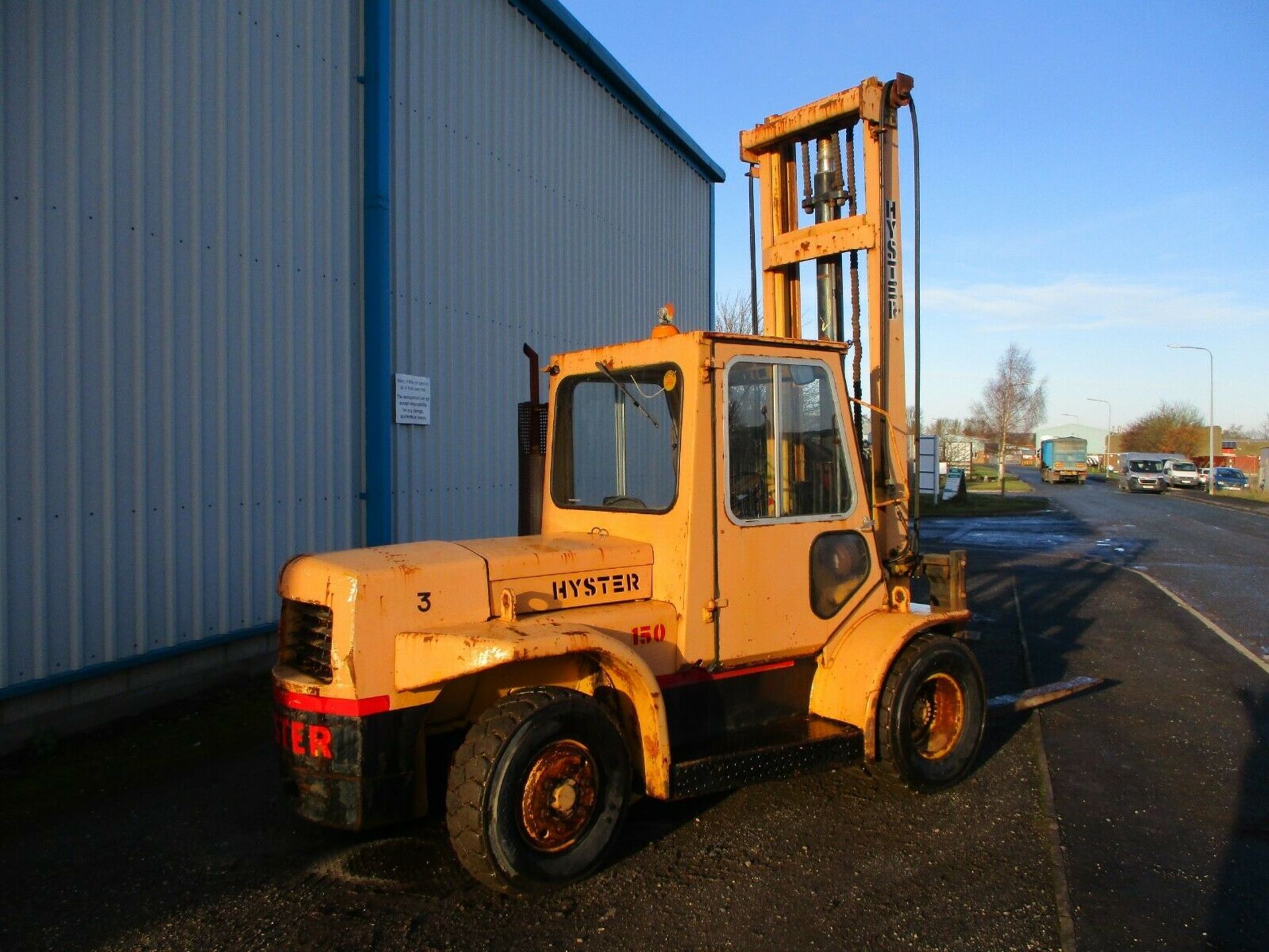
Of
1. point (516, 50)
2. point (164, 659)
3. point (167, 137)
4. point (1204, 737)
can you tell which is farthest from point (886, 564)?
point (516, 50)

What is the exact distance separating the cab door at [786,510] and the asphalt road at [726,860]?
37.9 inches

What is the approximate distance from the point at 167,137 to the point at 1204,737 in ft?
26.7

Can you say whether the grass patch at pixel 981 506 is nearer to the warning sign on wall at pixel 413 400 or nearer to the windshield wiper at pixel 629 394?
the warning sign on wall at pixel 413 400

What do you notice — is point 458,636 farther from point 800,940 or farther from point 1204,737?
point 1204,737

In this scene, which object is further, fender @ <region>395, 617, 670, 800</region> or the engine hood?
the engine hood

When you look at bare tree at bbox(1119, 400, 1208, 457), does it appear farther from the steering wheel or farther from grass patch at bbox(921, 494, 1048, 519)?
the steering wheel

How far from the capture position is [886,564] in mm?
5531

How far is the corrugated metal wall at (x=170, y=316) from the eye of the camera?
221 inches

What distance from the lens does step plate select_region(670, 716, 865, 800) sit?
4160 mm

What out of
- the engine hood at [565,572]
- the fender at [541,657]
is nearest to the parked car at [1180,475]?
the engine hood at [565,572]

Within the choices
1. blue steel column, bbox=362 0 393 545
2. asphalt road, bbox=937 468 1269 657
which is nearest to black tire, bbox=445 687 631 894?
blue steel column, bbox=362 0 393 545

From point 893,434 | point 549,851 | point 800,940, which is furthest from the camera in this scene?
point 893,434

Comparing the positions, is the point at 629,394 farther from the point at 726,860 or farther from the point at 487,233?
the point at 487,233

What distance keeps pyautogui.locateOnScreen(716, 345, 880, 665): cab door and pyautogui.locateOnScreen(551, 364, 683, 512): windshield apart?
257mm
